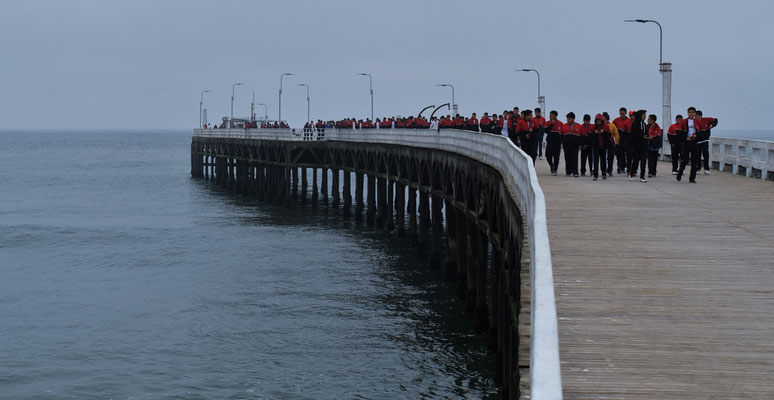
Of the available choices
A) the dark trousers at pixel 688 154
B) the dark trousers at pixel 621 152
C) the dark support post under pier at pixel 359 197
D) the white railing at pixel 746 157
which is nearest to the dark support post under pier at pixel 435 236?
the dark trousers at pixel 621 152

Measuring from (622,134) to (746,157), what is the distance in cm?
353

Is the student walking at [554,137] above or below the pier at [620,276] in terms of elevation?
above

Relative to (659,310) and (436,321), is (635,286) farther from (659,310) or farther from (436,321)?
(436,321)

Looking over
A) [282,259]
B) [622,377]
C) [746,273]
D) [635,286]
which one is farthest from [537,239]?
[282,259]

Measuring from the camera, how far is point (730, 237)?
13.3 meters

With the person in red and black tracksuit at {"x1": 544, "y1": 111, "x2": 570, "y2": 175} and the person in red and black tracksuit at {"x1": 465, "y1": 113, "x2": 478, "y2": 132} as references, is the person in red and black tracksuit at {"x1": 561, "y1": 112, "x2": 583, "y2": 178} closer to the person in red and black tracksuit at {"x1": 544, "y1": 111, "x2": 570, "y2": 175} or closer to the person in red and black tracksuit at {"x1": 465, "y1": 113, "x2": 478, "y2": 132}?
the person in red and black tracksuit at {"x1": 544, "y1": 111, "x2": 570, "y2": 175}

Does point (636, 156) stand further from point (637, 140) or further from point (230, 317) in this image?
point (230, 317)

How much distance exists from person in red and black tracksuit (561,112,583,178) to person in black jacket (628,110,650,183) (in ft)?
4.24

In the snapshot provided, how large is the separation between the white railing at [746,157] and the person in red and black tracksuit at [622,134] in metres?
3.01

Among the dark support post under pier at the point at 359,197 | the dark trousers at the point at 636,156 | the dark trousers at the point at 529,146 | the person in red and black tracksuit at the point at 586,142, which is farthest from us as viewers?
the dark support post under pier at the point at 359,197

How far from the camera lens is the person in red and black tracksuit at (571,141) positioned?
2419 cm

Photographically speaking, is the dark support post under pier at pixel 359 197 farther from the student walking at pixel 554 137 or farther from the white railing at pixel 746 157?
the student walking at pixel 554 137

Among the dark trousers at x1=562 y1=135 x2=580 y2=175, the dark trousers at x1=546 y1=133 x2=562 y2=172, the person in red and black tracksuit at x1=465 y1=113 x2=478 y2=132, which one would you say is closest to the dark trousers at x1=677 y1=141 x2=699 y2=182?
the dark trousers at x1=562 y1=135 x2=580 y2=175

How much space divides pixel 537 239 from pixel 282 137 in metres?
54.7
